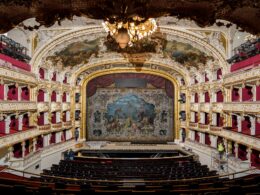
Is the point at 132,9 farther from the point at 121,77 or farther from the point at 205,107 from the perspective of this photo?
the point at 121,77

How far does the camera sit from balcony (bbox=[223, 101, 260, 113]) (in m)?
14.3

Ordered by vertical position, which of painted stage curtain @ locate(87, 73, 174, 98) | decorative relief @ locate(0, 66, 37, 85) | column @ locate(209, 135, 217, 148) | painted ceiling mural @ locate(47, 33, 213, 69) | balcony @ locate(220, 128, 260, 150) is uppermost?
painted ceiling mural @ locate(47, 33, 213, 69)

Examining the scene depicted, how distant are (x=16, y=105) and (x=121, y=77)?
44.8 ft

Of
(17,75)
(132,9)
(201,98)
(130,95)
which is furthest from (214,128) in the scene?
(132,9)

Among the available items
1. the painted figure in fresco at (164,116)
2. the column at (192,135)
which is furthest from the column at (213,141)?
the painted figure in fresco at (164,116)

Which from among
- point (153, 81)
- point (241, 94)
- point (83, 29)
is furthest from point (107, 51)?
point (241, 94)

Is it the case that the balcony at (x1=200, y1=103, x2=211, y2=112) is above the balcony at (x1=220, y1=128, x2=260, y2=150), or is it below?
above

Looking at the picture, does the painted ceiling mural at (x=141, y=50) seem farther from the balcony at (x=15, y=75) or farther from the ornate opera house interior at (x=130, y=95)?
the balcony at (x=15, y=75)

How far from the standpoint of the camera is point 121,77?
1128 inches

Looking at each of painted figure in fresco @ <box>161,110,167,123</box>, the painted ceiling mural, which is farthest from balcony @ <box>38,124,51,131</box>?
painted figure in fresco @ <box>161,110,167,123</box>

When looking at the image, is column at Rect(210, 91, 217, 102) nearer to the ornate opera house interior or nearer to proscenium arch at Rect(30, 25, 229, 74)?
the ornate opera house interior

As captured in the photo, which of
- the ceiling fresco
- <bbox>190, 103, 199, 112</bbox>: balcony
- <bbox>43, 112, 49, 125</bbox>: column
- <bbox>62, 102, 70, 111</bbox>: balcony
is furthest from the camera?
<bbox>62, 102, 70, 111</bbox>: balcony

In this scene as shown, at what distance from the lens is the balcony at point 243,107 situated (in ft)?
47.1

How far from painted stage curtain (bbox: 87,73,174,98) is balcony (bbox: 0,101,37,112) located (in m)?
9.51
